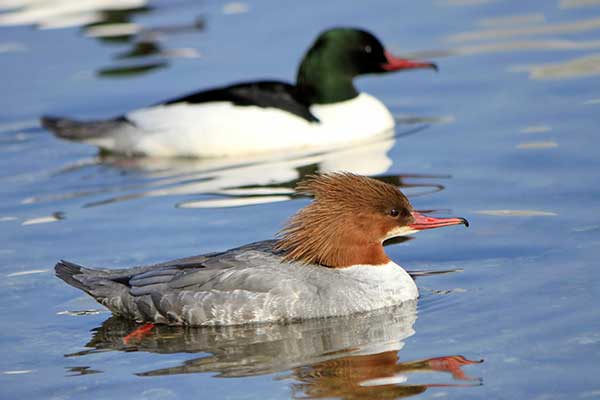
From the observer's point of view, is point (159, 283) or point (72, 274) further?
point (72, 274)

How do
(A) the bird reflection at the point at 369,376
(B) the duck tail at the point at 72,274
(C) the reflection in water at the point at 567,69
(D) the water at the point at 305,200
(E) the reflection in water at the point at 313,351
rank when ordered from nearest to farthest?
(A) the bird reflection at the point at 369,376 → (E) the reflection in water at the point at 313,351 → (D) the water at the point at 305,200 → (B) the duck tail at the point at 72,274 → (C) the reflection in water at the point at 567,69

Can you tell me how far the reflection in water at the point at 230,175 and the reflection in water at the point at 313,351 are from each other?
118 inches

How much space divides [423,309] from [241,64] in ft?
27.1

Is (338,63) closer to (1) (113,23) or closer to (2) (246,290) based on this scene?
(2) (246,290)

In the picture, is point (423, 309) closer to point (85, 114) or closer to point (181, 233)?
point (181, 233)

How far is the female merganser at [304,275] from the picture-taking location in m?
8.72

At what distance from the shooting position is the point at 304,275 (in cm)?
876

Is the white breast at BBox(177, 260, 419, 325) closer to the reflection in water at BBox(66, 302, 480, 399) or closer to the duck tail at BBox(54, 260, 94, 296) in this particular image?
the reflection in water at BBox(66, 302, 480, 399)

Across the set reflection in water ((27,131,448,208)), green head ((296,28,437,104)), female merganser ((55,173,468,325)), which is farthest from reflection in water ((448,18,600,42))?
female merganser ((55,173,468,325))

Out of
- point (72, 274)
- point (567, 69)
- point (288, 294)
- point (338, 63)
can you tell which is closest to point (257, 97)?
point (338, 63)

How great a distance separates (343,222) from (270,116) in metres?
4.98

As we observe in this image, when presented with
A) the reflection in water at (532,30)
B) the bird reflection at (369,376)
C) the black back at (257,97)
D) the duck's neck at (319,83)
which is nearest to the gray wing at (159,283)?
the bird reflection at (369,376)

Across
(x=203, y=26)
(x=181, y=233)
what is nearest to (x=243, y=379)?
(x=181, y=233)

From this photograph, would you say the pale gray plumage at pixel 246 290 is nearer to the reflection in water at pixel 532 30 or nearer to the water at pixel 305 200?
the water at pixel 305 200
